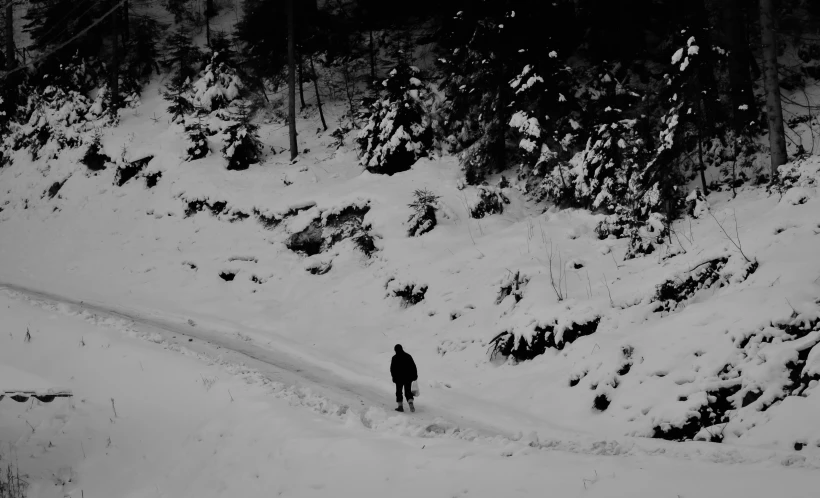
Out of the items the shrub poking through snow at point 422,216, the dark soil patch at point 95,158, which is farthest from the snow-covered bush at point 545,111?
the dark soil patch at point 95,158

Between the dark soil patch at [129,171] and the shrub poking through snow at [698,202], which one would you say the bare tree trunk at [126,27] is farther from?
the shrub poking through snow at [698,202]

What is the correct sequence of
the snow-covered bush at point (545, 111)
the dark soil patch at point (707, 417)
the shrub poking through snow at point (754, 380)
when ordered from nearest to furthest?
the shrub poking through snow at point (754, 380) < the dark soil patch at point (707, 417) < the snow-covered bush at point (545, 111)

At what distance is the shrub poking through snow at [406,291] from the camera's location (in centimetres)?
1534

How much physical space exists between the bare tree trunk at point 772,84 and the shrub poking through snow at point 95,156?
27.9 meters

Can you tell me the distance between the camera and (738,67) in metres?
14.9

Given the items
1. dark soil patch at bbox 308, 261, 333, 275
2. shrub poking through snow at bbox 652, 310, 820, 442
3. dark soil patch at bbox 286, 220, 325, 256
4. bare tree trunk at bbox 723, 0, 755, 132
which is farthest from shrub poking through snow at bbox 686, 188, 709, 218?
dark soil patch at bbox 286, 220, 325, 256

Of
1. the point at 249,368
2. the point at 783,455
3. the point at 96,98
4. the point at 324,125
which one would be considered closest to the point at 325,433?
the point at 249,368

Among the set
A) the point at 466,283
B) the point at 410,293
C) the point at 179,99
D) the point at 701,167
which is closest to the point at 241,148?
the point at 179,99

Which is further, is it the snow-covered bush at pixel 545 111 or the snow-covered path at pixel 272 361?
the snow-covered bush at pixel 545 111

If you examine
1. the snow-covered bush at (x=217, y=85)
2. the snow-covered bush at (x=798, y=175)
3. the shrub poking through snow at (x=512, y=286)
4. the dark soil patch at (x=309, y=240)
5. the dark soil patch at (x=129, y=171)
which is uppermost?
the snow-covered bush at (x=217, y=85)

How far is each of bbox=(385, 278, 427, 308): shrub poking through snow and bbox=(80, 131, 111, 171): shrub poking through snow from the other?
19601 mm

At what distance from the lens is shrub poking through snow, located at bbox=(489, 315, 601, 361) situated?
11.0 m

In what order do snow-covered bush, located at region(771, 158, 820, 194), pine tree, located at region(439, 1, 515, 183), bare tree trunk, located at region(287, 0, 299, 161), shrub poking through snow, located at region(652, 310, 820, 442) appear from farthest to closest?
1. bare tree trunk, located at region(287, 0, 299, 161)
2. pine tree, located at region(439, 1, 515, 183)
3. snow-covered bush, located at region(771, 158, 820, 194)
4. shrub poking through snow, located at region(652, 310, 820, 442)

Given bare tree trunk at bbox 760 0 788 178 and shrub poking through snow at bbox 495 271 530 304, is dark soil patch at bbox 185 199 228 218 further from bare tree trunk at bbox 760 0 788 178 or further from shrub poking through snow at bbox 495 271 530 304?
bare tree trunk at bbox 760 0 788 178
